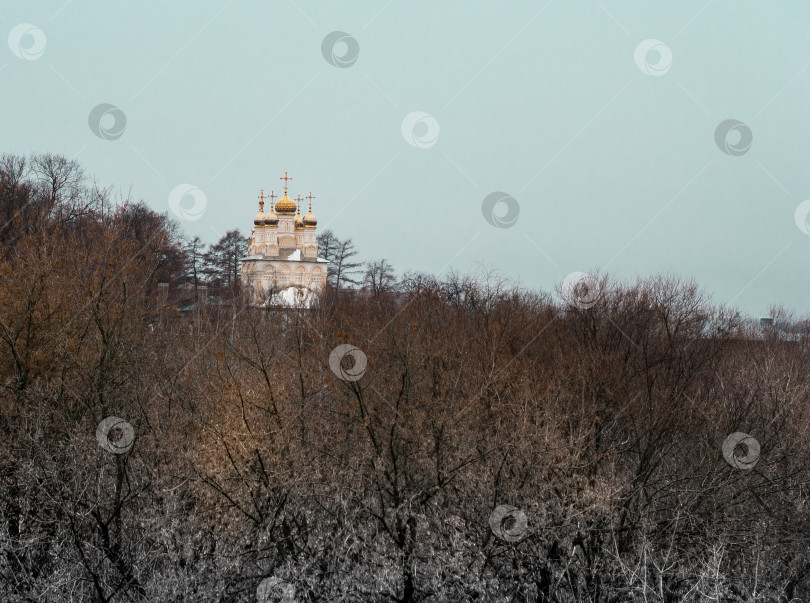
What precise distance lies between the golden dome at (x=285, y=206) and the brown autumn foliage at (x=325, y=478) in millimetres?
56817

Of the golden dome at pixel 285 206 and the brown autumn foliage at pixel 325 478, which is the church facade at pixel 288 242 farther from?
the brown autumn foliage at pixel 325 478

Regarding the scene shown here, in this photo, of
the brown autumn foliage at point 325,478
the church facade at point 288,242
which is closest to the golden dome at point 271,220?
the church facade at point 288,242

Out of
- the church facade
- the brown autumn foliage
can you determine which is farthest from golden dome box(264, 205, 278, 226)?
the brown autumn foliage

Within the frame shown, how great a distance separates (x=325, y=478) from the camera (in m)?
15.8

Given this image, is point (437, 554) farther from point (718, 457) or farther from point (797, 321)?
point (797, 321)

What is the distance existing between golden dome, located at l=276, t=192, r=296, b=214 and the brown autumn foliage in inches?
2237

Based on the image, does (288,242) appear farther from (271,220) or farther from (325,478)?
(325,478)

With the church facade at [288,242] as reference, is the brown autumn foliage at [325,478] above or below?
below

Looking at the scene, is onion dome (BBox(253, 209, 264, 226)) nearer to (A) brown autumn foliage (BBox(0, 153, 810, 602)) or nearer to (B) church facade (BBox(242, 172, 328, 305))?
(B) church facade (BBox(242, 172, 328, 305))

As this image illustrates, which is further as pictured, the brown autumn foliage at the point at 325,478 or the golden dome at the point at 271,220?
the golden dome at the point at 271,220

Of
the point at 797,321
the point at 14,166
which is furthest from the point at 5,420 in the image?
the point at 797,321

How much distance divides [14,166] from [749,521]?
1637 inches

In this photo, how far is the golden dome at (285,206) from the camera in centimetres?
7725

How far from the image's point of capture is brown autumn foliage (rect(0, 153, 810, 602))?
1438 cm
